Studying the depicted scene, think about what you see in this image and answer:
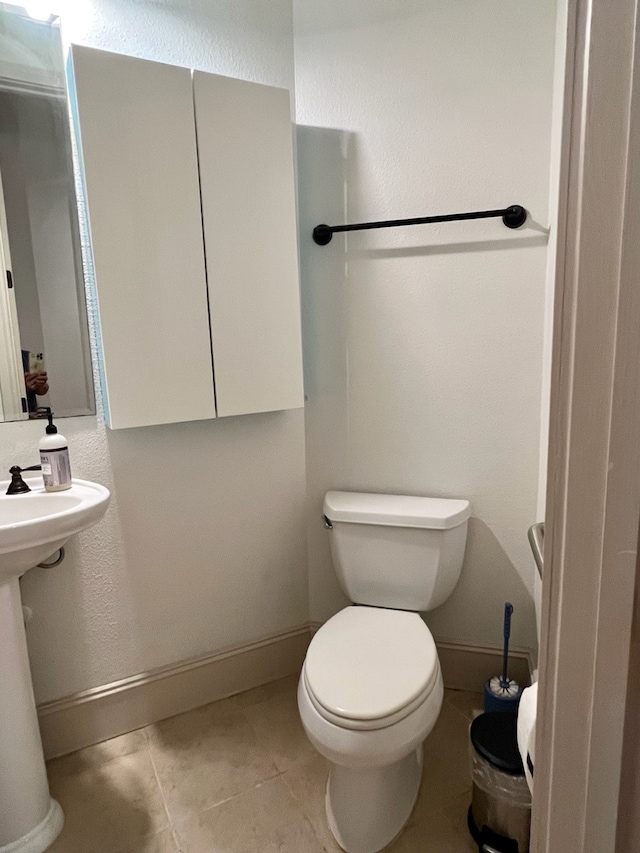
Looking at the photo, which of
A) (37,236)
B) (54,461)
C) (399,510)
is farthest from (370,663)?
(37,236)

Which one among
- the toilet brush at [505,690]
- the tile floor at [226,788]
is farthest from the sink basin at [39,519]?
the toilet brush at [505,690]

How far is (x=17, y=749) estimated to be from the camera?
130 centimetres

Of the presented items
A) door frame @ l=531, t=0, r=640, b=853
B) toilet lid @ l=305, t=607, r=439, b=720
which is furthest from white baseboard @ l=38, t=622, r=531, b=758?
Result: door frame @ l=531, t=0, r=640, b=853

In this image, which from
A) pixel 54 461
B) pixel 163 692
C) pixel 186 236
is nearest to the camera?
pixel 54 461

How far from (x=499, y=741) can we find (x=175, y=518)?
1110mm

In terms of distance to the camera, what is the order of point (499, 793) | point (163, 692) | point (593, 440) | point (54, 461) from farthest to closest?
point (163, 692) → point (54, 461) → point (499, 793) → point (593, 440)

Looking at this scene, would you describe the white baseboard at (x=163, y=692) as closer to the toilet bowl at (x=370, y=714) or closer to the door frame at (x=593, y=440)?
the toilet bowl at (x=370, y=714)

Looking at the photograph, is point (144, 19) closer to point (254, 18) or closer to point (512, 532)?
point (254, 18)

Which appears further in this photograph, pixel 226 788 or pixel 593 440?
pixel 226 788

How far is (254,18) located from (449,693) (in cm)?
232

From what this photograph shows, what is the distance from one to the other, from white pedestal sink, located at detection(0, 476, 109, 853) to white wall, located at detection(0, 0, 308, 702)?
7.9 inches

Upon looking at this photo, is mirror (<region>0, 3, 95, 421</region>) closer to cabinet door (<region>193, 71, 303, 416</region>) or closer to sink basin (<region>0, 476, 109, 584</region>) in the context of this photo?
sink basin (<region>0, 476, 109, 584</region>)

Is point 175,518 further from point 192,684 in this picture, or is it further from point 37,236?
point 37,236

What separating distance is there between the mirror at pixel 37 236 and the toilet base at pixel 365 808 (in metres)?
1.23
